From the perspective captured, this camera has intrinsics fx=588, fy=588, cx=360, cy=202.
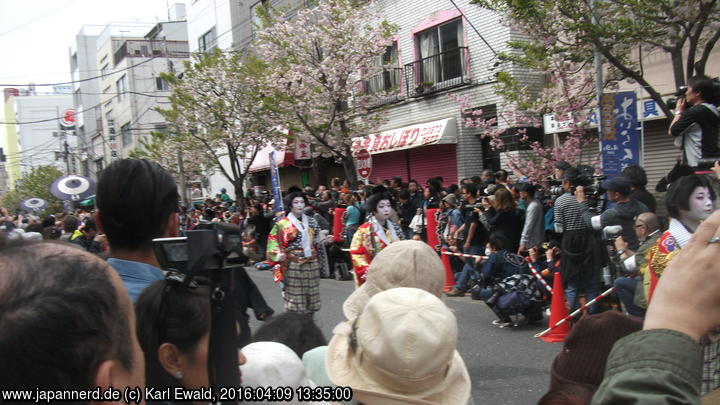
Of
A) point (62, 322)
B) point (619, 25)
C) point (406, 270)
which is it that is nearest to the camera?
point (62, 322)

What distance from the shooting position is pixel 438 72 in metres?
16.2

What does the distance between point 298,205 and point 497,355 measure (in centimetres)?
290

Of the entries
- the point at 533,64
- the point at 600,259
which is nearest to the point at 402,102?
the point at 533,64

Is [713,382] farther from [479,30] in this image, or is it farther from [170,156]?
[170,156]

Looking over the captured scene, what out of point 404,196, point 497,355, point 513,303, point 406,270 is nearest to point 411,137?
point 404,196

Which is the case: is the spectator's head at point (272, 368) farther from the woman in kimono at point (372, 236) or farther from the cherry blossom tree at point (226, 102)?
the cherry blossom tree at point (226, 102)

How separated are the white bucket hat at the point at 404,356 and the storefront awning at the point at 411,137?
1358 cm

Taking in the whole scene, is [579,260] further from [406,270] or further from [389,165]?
[389,165]

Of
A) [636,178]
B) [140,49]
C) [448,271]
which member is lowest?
[448,271]

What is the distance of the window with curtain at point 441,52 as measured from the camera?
15.5 m

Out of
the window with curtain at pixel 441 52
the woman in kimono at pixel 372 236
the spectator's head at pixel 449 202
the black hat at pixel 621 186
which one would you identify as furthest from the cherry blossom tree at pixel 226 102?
the black hat at pixel 621 186

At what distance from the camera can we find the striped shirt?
714 cm

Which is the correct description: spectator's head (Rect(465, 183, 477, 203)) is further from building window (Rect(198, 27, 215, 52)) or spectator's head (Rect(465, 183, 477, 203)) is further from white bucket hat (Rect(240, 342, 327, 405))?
building window (Rect(198, 27, 215, 52))

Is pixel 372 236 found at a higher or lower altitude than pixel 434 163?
lower
